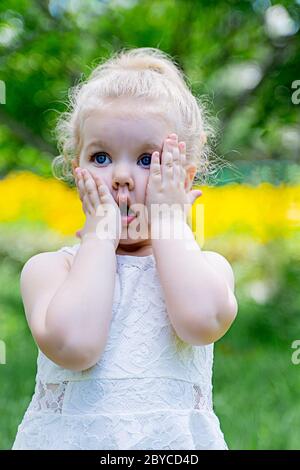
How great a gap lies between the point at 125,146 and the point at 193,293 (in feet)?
0.97

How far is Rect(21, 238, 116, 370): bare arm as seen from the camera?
1336mm

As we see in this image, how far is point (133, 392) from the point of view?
1.38 metres

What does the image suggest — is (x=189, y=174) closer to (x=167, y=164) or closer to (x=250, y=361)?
(x=167, y=164)

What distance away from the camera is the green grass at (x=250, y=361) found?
9.58 feet

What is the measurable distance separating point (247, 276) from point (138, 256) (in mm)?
2816

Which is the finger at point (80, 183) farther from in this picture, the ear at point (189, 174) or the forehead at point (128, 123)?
the ear at point (189, 174)

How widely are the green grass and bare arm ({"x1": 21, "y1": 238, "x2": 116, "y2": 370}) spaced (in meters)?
1.41
